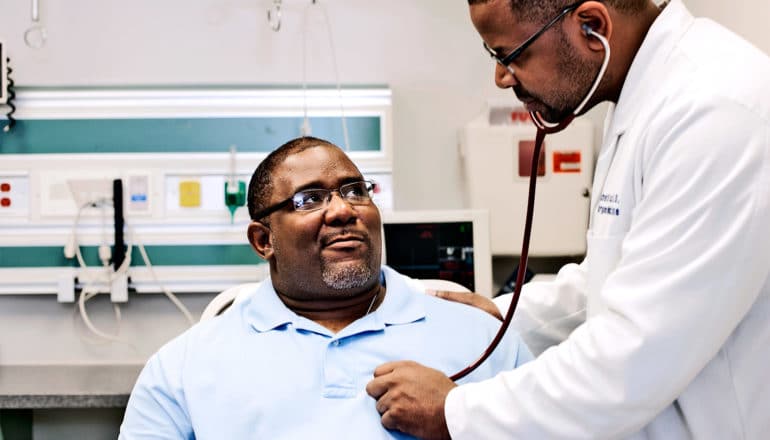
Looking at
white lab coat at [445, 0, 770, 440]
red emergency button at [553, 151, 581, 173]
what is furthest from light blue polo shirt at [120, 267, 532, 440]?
red emergency button at [553, 151, 581, 173]

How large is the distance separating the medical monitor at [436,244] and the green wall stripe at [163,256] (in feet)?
1.69

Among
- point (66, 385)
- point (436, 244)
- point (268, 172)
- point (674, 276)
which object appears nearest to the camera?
point (674, 276)

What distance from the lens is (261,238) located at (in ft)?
5.65

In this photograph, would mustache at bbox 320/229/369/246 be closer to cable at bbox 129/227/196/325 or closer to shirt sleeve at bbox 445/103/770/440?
shirt sleeve at bbox 445/103/770/440

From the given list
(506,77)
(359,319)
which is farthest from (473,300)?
(506,77)

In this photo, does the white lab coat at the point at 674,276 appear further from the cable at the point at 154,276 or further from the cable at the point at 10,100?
the cable at the point at 10,100

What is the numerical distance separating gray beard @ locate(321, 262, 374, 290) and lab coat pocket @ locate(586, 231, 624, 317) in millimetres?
478

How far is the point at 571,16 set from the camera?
1156mm

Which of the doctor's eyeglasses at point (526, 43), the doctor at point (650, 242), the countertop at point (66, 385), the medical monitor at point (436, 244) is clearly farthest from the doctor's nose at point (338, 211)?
the countertop at point (66, 385)

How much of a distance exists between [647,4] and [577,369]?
1.94ft

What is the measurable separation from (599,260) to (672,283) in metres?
0.23

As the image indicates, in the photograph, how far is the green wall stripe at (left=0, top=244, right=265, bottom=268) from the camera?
8.71ft

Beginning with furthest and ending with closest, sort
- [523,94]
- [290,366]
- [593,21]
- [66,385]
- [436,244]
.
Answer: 1. [436,244]
2. [66,385]
3. [290,366]
4. [523,94]
5. [593,21]

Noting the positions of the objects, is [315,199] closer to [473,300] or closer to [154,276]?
[473,300]
